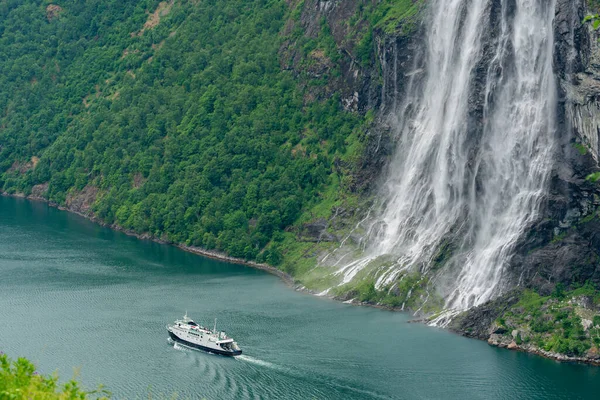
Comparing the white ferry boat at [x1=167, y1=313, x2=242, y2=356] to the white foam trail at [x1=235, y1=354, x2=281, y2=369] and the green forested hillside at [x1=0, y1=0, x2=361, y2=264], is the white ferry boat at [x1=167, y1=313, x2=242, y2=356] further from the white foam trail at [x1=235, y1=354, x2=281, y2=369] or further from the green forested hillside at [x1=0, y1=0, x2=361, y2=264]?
the green forested hillside at [x1=0, y1=0, x2=361, y2=264]

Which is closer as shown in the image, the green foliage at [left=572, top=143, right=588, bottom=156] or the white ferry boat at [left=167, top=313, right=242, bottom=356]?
the white ferry boat at [left=167, top=313, right=242, bottom=356]

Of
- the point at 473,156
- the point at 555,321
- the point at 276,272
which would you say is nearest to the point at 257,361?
the point at 555,321

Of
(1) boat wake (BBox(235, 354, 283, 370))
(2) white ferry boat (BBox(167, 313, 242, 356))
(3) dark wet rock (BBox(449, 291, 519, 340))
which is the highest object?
(3) dark wet rock (BBox(449, 291, 519, 340))

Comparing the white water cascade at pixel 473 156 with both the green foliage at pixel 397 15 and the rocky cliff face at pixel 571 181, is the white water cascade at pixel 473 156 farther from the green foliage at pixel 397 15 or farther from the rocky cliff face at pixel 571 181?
the green foliage at pixel 397 15

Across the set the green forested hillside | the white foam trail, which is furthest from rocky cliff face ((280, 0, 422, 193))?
the white foam trail

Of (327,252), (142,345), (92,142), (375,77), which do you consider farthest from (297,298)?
(92,142)
